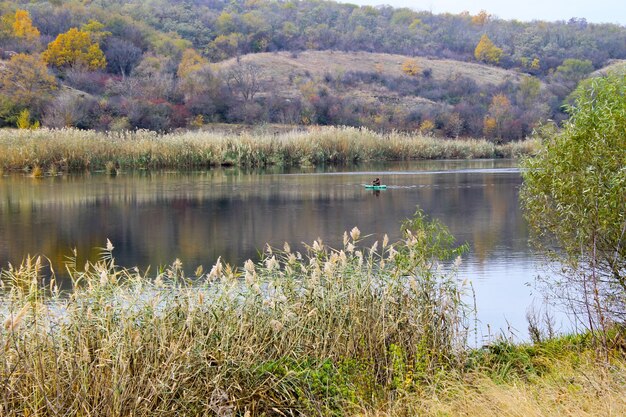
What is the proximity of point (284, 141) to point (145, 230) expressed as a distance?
2101 centimetres

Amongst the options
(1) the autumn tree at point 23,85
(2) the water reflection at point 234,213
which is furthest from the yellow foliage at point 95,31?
(2) the water reflection at point 234,213

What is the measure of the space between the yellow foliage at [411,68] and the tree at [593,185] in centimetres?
7186

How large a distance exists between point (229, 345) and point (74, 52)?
60864mm

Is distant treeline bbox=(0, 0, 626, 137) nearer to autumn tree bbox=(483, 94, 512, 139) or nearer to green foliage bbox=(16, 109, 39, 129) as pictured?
autumn tree bbox=(483, 94, 512, 139)

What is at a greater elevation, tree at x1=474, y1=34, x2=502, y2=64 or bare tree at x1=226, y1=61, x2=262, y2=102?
tree at x1=474, y1=34, x2=502, y2=64

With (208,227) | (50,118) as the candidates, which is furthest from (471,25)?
(208,227)

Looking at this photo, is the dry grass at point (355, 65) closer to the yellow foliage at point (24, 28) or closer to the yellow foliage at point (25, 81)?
the yellow foliage at point (24, 28)

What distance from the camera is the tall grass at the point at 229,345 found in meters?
5.21

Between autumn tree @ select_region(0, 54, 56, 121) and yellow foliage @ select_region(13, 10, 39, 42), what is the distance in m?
9.65

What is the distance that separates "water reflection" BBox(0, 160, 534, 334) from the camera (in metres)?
12.8

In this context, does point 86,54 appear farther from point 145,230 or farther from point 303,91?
point 145,230

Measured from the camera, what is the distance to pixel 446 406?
514cm

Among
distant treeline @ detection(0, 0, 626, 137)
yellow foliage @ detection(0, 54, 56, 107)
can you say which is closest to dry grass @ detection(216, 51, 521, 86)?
distant treeline @ detection(0, 0, 626, 137)

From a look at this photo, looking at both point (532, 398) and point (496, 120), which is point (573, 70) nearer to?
point (496, 120)
